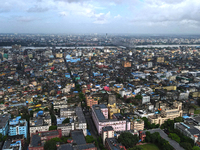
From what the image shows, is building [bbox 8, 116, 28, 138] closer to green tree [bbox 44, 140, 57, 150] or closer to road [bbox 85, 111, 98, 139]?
green tree [bbox 44, 140, 57, 150]

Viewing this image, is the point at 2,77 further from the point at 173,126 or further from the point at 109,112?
the point at 173,126

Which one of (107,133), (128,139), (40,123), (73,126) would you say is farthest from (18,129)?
(128,139)

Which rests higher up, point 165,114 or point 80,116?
point 80,116

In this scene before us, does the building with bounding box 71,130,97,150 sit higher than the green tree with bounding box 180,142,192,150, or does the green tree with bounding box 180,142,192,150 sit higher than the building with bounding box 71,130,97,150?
the building with bounding box 71,130,97,150

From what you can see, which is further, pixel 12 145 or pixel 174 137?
pixel 174 137

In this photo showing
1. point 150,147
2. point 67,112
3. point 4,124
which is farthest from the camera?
point 67,112

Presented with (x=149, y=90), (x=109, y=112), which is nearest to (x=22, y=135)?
(x=109, y=112)

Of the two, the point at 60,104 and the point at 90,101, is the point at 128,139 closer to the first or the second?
the point at 90,101

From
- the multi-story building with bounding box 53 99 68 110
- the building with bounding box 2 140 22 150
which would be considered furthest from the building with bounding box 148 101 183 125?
the building with bounding box 2 140 22 150
